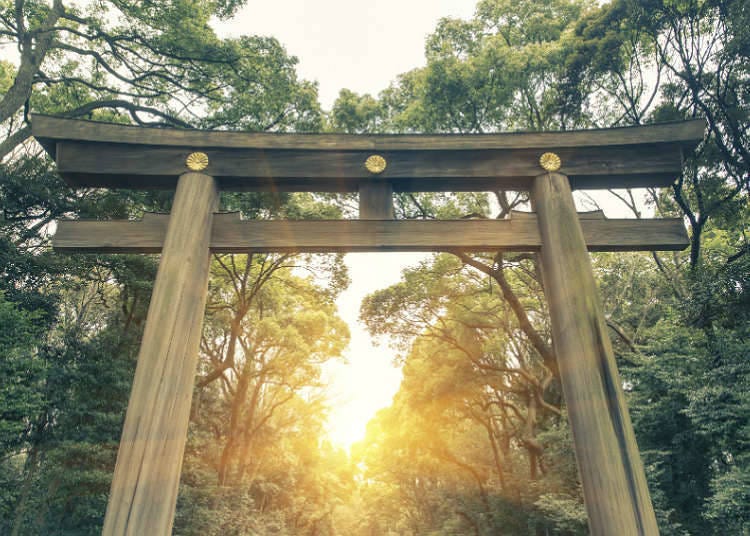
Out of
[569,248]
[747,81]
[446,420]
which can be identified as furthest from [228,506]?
[747,81]

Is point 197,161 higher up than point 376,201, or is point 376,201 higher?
point 197,161

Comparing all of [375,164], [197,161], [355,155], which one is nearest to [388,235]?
[375,164]

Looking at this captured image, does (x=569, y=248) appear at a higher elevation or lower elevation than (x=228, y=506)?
higher

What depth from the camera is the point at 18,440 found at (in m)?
8.78

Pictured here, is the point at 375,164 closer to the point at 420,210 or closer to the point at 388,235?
the point at 388,235

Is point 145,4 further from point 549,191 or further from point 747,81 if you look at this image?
point 747,81

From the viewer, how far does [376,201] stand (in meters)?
3.82

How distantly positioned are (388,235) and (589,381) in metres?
2.02

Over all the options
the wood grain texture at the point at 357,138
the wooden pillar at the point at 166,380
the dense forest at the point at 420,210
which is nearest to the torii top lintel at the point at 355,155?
the wood grain texture at the point at 357,138

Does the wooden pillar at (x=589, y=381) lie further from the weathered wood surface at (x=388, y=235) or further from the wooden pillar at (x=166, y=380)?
the wooden pillar at (x=166, y=380)

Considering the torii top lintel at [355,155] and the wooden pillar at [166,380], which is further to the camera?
the torii top lintel at [355,155]

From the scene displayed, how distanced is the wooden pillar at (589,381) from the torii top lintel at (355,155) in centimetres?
40

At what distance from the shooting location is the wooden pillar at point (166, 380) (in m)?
2.68

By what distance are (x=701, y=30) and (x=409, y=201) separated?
763 centimetres
